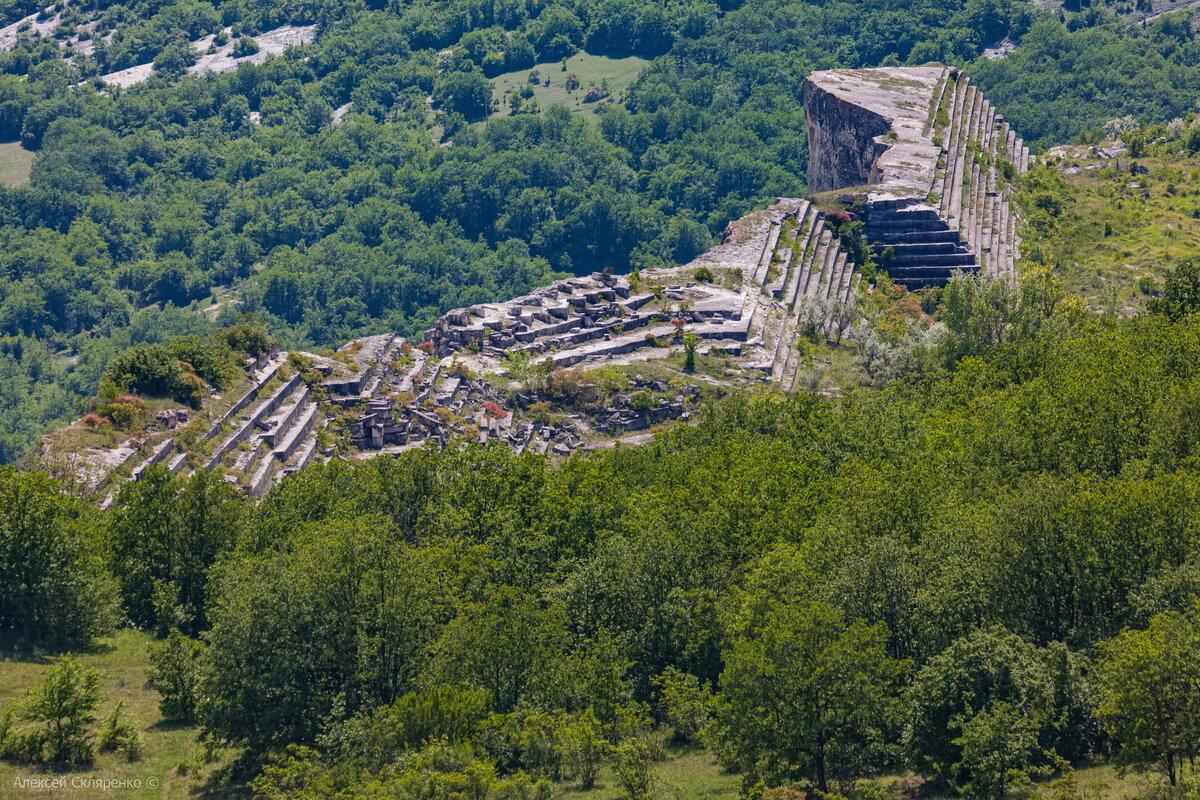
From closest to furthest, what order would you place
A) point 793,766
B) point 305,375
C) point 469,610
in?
point 793,766 → point 469,610 → point 305,375

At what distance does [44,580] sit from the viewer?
10469 centimetres

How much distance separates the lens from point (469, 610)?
9888 centimetres

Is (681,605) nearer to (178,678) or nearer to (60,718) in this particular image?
(178,678)

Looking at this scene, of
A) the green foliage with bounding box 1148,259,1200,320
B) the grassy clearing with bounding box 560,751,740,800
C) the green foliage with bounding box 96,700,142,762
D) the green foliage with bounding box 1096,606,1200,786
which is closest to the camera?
the green foliage with bounding box 1096,606,1200,786

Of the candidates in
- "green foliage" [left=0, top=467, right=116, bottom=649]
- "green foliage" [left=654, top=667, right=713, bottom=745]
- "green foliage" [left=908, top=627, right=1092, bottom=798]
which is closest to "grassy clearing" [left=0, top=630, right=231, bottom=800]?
"green foliage" [left=0, top=467, right=116, bottom=649]

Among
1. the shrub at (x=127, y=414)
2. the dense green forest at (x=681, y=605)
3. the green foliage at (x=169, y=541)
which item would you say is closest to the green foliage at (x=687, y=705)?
the dense green forest at (x=681, y=605)

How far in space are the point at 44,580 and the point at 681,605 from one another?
33405mm

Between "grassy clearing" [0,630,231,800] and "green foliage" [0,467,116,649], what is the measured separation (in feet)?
6.65

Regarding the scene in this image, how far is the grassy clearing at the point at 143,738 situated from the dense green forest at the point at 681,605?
1.12 metres

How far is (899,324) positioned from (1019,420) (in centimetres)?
6912

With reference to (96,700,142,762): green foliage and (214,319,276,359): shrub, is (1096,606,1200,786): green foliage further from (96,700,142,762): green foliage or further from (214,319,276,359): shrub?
(214,319,276,359): shrub

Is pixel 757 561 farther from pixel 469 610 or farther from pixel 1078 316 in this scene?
pixel 1078 316

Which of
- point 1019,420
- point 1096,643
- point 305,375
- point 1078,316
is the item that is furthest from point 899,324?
point 1096,643

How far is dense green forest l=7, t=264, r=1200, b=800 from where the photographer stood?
84812mm
